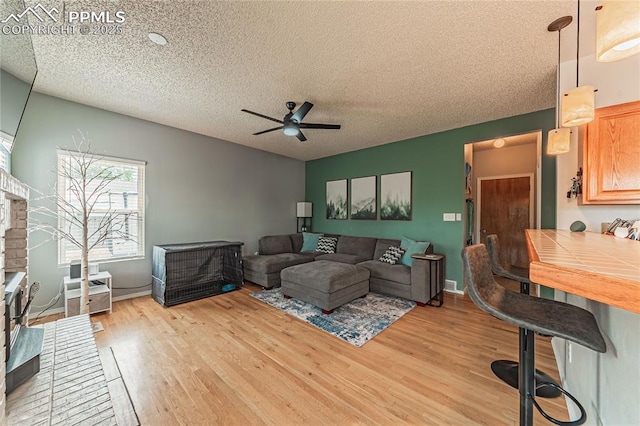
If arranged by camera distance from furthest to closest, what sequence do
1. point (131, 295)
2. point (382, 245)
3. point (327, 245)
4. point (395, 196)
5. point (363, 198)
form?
point (363, 198) → point (327, 245) → point (395, 196) → point (382, 245) → point (131, 295)

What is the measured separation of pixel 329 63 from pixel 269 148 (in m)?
3.05

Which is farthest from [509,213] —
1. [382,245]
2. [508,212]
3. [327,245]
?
[327,245]

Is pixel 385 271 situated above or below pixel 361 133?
below

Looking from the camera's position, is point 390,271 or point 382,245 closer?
point 390,271

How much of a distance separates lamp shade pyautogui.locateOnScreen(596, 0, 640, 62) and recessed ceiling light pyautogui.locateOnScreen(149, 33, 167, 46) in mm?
2647

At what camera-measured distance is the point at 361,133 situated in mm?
4156

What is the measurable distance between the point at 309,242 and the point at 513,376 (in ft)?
12.6

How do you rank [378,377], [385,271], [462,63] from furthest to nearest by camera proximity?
[385,271] → [462,63] → [378,377]

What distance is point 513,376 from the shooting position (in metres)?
1.77

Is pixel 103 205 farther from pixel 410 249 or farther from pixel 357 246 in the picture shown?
pixel 410 249

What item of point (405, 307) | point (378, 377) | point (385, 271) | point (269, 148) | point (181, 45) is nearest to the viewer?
point (378, 377)

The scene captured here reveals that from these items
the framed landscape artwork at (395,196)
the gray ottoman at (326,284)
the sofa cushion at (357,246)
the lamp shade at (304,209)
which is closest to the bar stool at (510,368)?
the gray ottoman at (326,284)

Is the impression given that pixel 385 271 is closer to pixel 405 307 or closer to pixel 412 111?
pixel 405 307

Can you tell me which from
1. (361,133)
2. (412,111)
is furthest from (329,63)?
(361,133)
